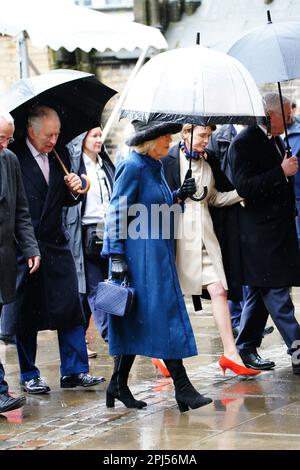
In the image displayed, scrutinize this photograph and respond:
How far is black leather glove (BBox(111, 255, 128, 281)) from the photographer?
7.43 m

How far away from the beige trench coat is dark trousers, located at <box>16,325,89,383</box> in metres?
0.83

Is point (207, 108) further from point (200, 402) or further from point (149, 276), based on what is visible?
point (200, 402)

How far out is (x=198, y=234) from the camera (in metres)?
8.66

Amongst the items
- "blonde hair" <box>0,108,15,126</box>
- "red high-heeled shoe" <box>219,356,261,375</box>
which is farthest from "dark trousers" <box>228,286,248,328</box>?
"blonde hair" <box>0,108,15,126</box>

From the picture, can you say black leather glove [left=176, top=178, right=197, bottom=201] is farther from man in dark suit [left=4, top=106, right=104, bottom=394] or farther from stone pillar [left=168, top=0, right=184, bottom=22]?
stone pillar [left=168, top=0, right=184, bottom=22]

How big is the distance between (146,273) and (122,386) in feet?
2.39

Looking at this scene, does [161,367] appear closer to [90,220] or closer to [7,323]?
[7,323]

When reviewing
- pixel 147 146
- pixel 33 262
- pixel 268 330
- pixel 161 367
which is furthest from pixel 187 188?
A: pixel 268 330

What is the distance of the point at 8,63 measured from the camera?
1936 cm

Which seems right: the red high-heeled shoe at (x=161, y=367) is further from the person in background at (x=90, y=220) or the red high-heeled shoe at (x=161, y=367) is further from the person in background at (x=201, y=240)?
the person in background at (x=90, y=220)

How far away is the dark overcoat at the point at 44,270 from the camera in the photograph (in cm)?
841

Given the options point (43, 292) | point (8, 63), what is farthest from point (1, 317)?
point (8, 63)

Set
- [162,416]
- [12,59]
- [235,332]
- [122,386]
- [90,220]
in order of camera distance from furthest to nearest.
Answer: [12,59] < [235,332] < [90,220] < [122,386] < [162,416]
